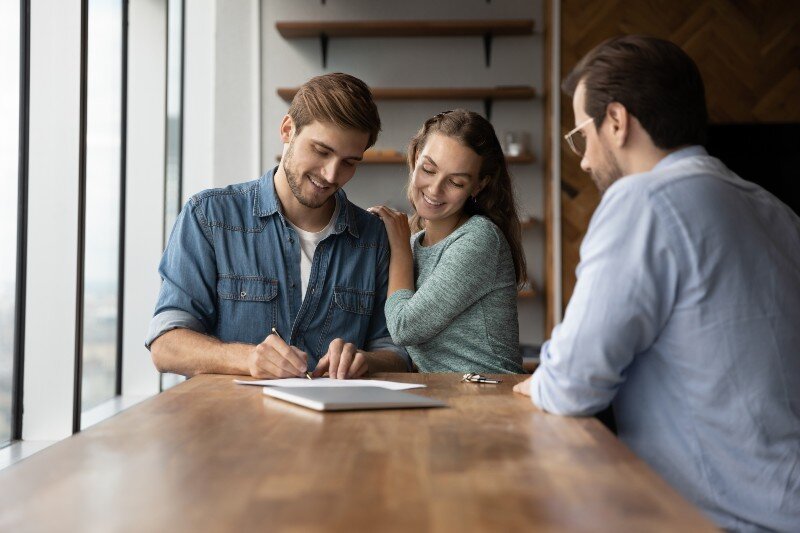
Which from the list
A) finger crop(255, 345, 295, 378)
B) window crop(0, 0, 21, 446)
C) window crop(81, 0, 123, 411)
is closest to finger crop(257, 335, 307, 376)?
finger crop(255, 345, 295, 378)

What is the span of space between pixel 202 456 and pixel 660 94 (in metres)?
0.88

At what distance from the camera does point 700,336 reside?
1196mm

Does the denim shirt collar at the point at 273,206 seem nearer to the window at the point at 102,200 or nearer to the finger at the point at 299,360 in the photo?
the finger at the point at 299,360

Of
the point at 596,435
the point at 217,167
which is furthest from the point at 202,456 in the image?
the point at 217,167

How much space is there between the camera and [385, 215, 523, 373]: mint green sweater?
1943 mm

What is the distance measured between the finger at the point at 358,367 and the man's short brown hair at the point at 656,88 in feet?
2.30

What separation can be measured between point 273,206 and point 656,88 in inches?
42.5

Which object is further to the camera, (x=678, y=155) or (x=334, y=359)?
(x=334, y=359)

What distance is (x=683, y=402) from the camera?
4.03ft

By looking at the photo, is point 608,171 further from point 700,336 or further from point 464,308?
point 464,308

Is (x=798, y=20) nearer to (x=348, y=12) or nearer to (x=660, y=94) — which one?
(x=348, y=12)

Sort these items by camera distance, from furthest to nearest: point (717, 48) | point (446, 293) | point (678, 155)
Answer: point (717, 48), point (446, 293), point (678, 155)

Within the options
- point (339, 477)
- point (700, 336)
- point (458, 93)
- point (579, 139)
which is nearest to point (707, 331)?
point (700, 336)

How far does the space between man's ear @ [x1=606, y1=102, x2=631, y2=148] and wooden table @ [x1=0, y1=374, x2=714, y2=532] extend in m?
0.47
